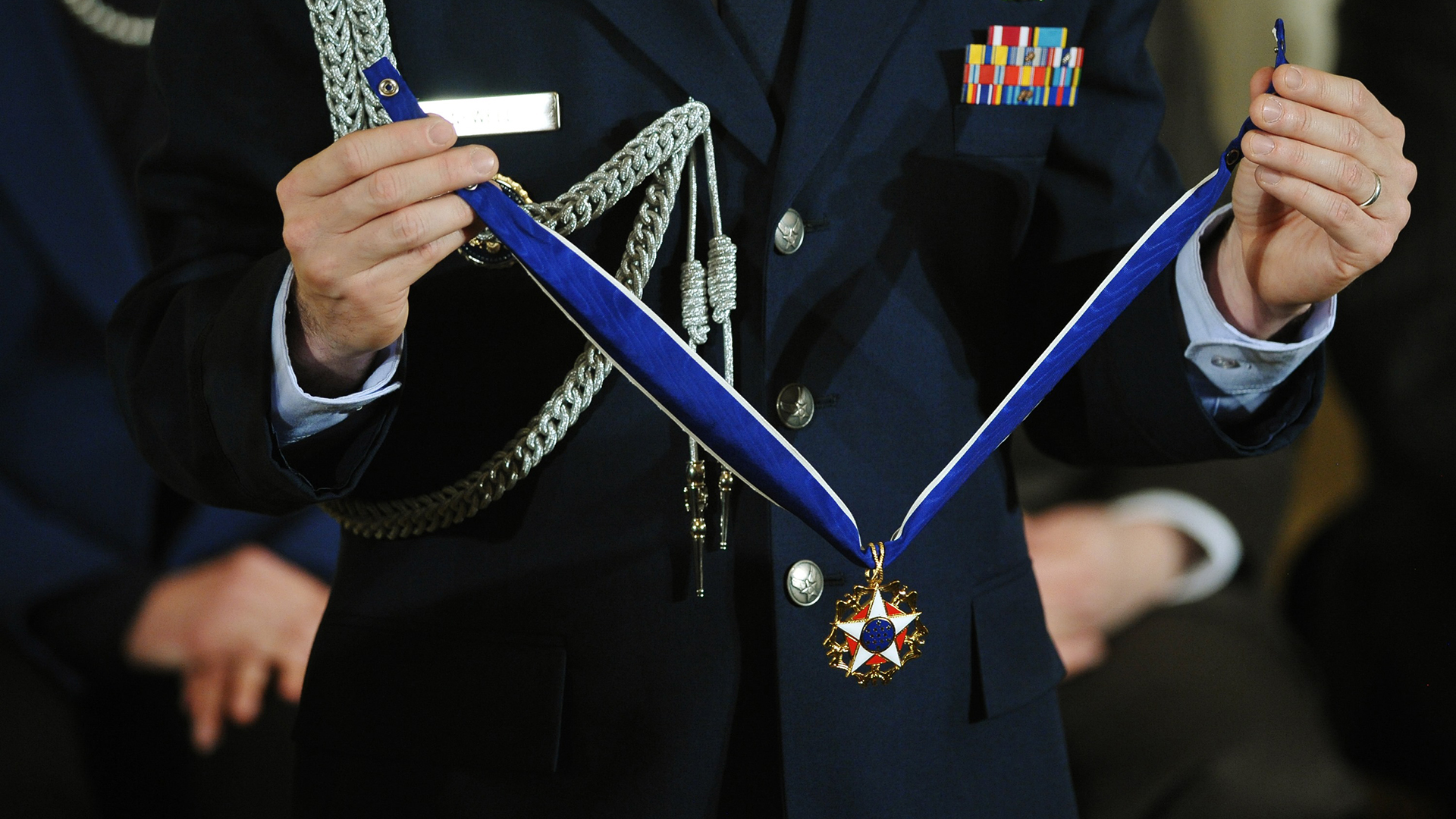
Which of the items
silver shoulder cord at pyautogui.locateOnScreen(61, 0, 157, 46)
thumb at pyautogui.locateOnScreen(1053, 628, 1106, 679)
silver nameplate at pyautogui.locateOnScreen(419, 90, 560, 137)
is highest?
silver shoulder cord at pyautogui.locateOnScreen(61, 0, 157, 46)

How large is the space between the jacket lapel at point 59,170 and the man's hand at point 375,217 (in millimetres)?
561

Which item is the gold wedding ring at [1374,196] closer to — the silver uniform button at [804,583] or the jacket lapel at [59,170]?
the silver uniform button at [804,583]

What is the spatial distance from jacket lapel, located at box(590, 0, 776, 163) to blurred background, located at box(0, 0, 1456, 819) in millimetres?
620

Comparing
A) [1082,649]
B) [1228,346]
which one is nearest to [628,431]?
[1228,346]

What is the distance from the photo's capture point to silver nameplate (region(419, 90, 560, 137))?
60 centimetres

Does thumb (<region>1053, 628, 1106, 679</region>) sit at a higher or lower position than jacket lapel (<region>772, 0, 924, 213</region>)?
lower

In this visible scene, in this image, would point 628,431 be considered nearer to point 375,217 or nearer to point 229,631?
point 375,217

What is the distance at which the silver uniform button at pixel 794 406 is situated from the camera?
2.00 ft

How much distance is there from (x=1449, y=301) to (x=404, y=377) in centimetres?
117

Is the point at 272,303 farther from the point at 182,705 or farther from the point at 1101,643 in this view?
the point at 1101,643

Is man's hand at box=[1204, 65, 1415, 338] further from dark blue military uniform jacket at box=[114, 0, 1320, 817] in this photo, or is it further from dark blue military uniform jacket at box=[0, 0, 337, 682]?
dark blue military uniform jacket at box=[0, 0, 337, 682]

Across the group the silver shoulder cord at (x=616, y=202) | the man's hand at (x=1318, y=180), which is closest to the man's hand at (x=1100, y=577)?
the man's hand at (x=1318, y=180)

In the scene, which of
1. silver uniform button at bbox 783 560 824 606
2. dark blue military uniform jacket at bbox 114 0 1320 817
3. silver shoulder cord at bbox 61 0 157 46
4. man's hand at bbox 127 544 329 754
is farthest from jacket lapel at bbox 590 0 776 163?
man's hand at bbox 127 544 329 754

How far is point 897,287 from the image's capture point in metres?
0.65
